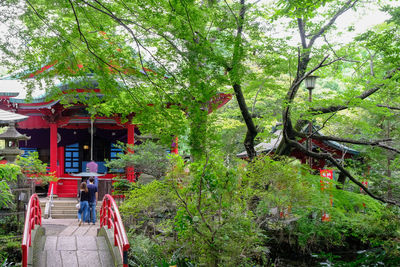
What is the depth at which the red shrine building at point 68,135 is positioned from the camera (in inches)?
615

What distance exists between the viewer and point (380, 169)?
14.8 meters

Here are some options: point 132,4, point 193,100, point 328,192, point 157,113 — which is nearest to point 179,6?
point 132,4

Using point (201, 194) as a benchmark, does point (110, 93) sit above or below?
above

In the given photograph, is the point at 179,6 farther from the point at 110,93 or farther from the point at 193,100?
the point at 110,93

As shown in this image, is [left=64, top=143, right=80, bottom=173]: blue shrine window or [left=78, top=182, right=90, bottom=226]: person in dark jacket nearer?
[left=78, top=182, right=90, bottom=226]: person in dark jacket

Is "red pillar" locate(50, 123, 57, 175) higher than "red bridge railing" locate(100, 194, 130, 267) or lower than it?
higher

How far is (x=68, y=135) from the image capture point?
708 inches

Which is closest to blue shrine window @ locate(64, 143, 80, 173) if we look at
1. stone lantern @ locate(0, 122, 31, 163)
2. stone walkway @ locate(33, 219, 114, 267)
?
stone lantern @ locate(0, 122, 31, 163)

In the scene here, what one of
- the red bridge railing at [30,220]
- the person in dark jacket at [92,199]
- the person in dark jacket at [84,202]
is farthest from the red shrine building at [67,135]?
the red bridge railing at [30,220]

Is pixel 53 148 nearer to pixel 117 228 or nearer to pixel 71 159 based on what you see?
pixel 71 159

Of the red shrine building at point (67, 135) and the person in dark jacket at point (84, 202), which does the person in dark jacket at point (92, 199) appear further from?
the red shrine building at point (67, 135)

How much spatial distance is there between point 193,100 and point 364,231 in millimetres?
9501

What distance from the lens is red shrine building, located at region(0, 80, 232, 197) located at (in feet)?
51.2

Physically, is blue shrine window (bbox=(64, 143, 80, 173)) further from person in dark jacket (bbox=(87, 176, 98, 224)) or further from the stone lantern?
person in dark jacket (bbox=(87, 176, 98, 224))
